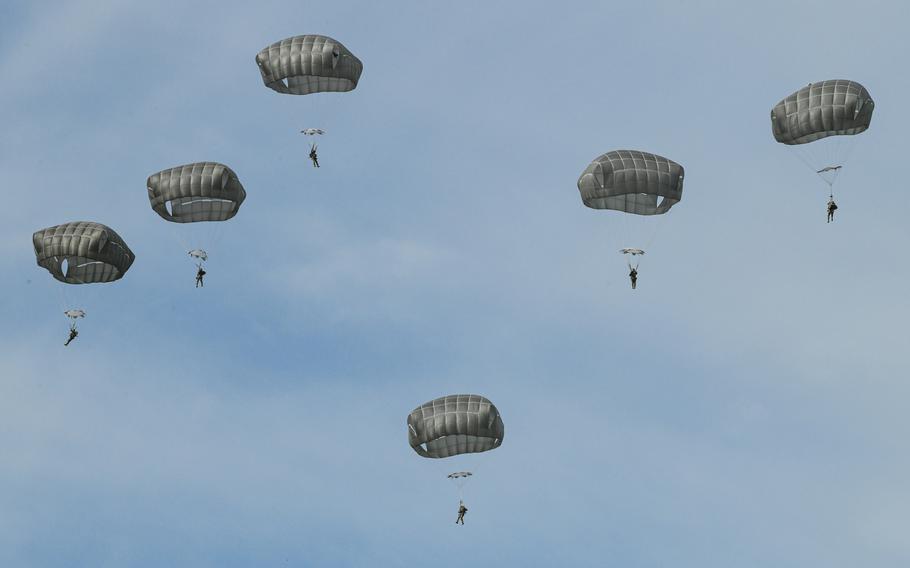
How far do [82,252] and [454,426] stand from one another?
2209cm

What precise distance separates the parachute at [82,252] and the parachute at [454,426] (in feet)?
61.0

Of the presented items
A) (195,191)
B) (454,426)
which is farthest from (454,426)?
(195,191)

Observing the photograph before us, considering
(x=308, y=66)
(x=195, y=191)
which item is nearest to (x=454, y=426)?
(x=195, y=191)

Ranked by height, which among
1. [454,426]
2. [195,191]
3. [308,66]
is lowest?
[454,426]

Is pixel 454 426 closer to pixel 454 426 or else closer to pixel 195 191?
pixel 454 426

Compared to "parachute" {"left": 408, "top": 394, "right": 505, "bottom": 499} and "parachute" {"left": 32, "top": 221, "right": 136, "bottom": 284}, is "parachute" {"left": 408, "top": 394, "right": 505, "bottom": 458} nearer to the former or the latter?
"parachute" {"left": 408, "top": 394, "right": 505, "bottom": 499}

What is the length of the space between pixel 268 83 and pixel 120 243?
12.6 m

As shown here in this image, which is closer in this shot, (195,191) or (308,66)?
(195,191)

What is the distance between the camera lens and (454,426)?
101625mm

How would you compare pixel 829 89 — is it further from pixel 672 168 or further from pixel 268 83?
pixel 268 83

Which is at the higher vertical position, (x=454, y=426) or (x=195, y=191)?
(x=195, y=191)

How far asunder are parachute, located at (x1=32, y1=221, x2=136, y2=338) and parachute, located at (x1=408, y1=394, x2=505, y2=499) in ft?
61.0

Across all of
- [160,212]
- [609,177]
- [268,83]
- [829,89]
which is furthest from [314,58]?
[829,89]

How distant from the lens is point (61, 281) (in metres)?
109
